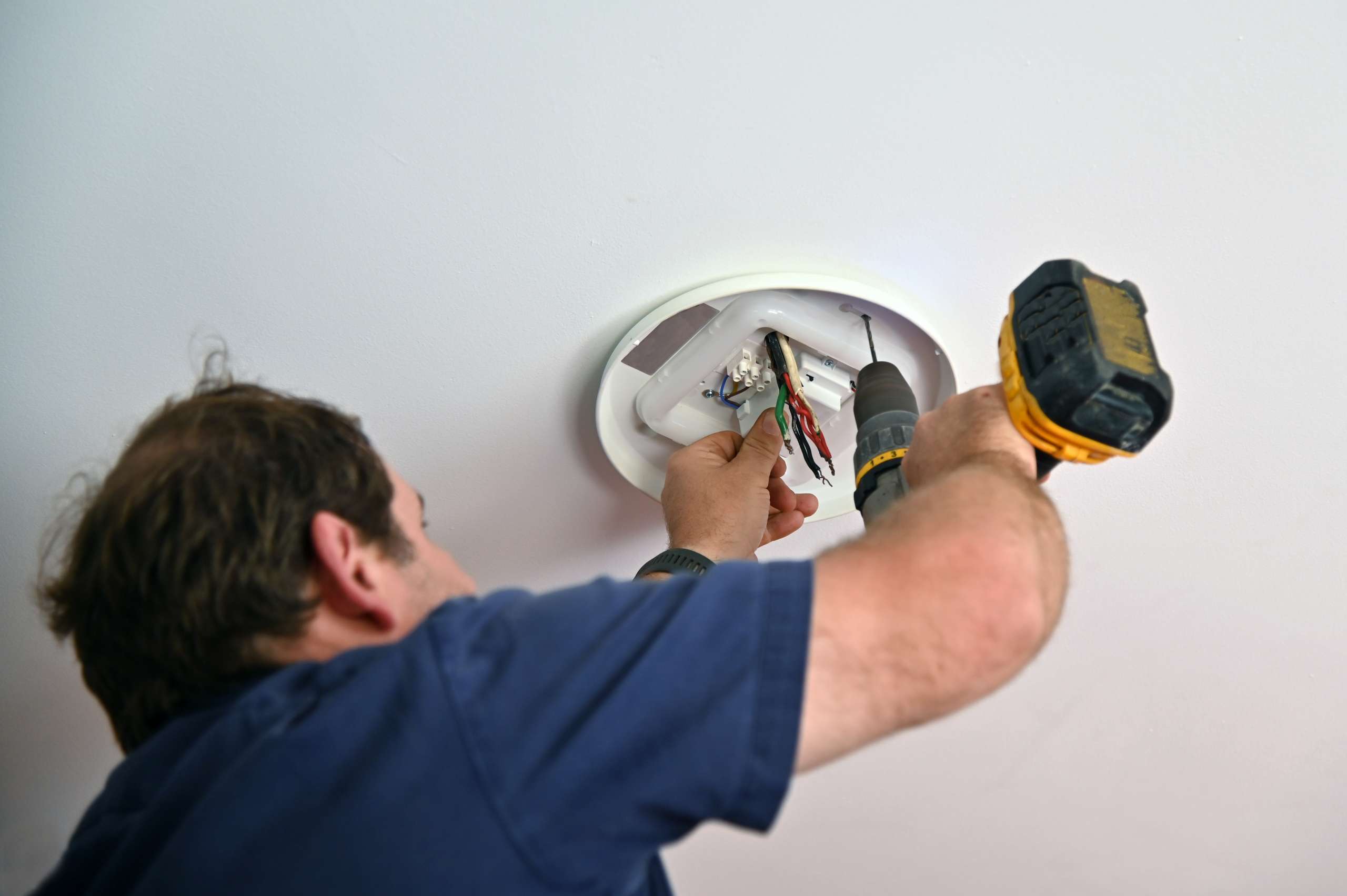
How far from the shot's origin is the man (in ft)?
1.71

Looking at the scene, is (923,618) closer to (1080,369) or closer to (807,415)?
(1080,369)

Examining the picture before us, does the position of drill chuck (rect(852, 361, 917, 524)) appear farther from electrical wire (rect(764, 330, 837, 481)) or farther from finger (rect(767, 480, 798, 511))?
finger (rect(767, 480, 798, 511))

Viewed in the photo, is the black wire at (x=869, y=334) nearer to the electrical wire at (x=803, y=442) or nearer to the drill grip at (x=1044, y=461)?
the electrical wire at (x=803, y=442)

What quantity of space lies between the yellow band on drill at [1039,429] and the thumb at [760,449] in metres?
0.29

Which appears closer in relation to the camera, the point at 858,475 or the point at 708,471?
the point at 858,475

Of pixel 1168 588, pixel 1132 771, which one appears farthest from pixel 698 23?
pixel 1132 771

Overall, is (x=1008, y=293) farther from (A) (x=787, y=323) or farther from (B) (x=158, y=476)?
(B) (x=158, y=476)

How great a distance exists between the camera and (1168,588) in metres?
1.10

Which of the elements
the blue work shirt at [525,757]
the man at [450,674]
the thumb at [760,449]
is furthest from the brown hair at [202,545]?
the thumb at [760,449]

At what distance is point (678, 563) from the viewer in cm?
94

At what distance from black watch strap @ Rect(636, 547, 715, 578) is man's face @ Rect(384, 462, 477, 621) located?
21 cm

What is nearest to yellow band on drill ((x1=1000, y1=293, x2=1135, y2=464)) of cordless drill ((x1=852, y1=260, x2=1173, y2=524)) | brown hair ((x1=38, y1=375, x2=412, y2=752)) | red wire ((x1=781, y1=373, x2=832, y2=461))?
cordless drill ((x1=852, y1=260, x2=1173, y2=524))

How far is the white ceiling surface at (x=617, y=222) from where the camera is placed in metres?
0.67

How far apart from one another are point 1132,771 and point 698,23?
117cm
